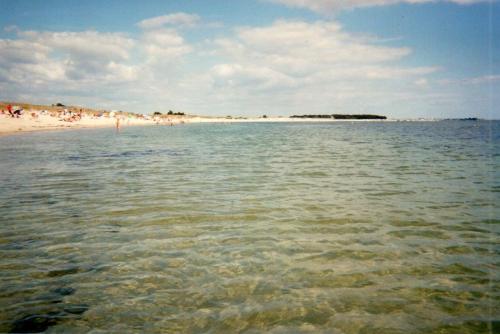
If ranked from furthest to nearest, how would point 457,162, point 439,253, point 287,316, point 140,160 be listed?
point 140,160, point 457,162, point 439,253, point 287,316

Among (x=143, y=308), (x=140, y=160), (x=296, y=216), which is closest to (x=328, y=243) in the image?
(x=296, y=216)

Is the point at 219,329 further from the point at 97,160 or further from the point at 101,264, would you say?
the point at 97,160

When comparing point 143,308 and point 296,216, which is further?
point 296,216

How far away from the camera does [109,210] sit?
31.8 feet

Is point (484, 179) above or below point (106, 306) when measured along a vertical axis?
above

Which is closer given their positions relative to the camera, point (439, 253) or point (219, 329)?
point (219, 329)

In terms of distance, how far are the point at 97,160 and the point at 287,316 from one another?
20.1m

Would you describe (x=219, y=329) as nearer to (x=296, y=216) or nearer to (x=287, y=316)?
(x=287, y=316)

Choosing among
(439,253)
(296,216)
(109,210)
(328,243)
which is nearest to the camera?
(439,253)

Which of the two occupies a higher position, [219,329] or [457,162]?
[457,162]

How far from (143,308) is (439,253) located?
5.62 metres

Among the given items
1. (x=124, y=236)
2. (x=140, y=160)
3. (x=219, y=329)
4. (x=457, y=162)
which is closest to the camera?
(x=219, y=329)

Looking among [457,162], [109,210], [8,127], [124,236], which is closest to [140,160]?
[109,210]

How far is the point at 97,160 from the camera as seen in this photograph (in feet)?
70.5
